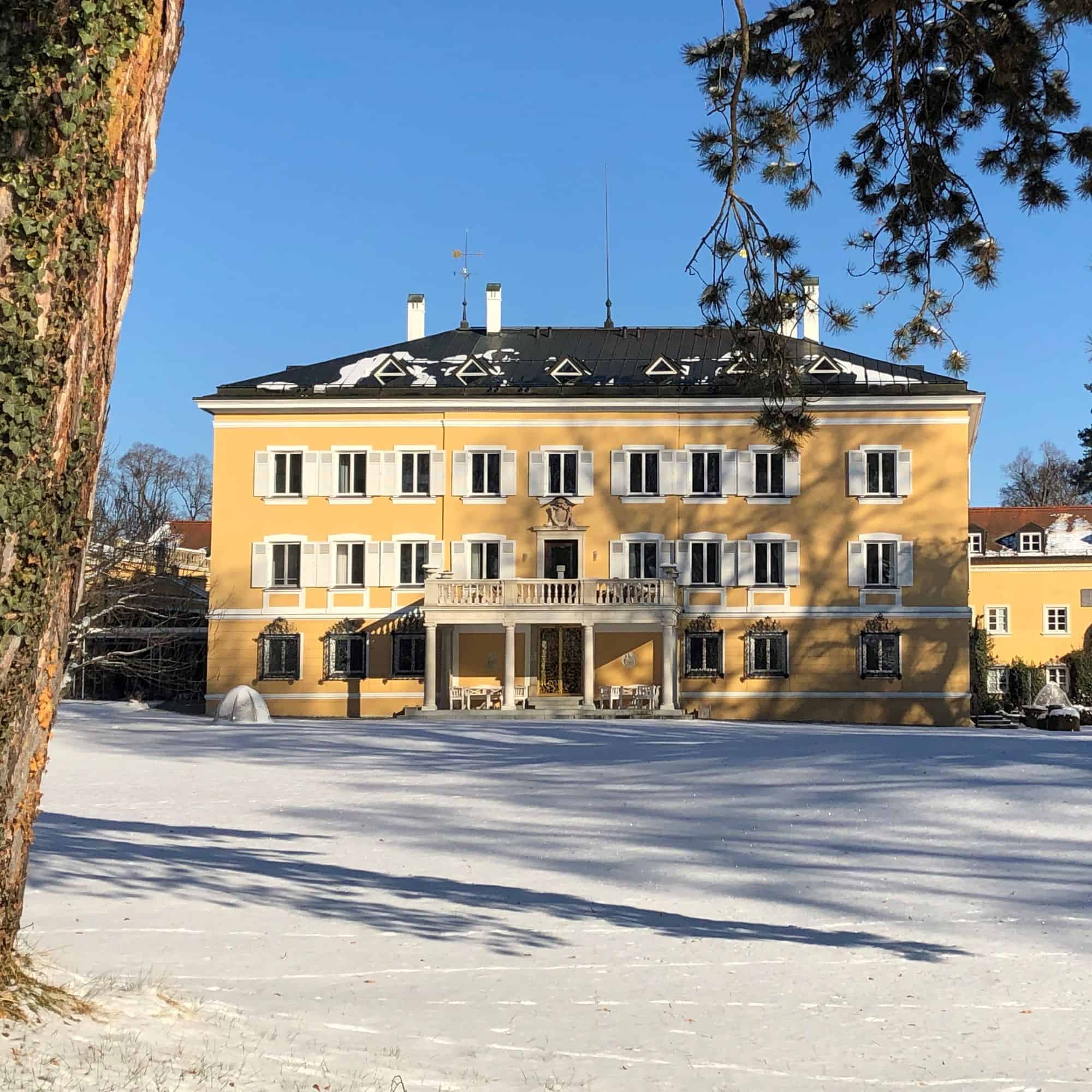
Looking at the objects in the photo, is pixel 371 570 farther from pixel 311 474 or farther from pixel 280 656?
pixel 280 656

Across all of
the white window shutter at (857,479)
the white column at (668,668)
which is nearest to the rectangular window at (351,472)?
the white column at (668,668)

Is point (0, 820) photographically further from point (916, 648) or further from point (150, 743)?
point (916, 648)

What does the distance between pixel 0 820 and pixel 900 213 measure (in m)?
7.87

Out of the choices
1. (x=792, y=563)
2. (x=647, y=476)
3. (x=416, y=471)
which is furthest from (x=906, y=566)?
(x=416, y=471)

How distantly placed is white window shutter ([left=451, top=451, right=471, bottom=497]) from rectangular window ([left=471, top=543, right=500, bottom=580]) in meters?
1.49

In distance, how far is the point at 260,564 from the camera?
37.8 m

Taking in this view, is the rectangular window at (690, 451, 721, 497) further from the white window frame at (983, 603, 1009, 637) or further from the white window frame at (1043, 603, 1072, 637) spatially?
the white window frame at (1043, 603, 1072, 637)

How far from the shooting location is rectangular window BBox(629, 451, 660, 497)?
1475 inches

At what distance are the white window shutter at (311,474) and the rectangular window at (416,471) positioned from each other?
7.92 feet

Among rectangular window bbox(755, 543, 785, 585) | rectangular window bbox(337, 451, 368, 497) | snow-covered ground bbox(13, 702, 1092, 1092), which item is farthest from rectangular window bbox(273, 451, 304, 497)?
snow-covered ground bbox(13, 702, 1092, 1092)

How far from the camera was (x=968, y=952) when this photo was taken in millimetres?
10023

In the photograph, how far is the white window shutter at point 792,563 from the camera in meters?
37.0

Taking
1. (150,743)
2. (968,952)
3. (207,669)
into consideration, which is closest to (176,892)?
(968,952)

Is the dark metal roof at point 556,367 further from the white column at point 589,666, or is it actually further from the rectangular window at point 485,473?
the white column at point 589,666
